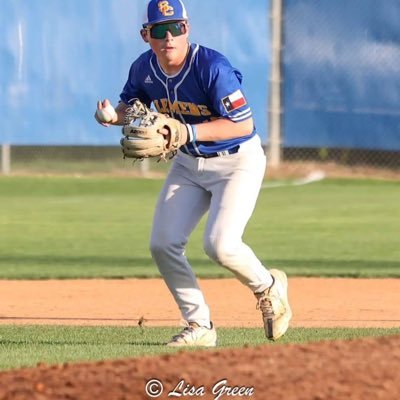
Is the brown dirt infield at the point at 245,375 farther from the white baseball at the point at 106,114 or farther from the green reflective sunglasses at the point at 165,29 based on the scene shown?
the green reflective sunglasses at the point at 165,29

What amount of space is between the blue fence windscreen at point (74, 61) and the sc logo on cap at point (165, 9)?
11.5 meters

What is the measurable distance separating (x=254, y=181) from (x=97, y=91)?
38.4 ft

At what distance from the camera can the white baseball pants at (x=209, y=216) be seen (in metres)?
6.11

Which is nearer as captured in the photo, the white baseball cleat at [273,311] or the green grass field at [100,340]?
the green grass field at [100,340]

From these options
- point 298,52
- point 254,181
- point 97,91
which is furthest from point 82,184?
point 254,181

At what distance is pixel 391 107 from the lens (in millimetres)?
17578

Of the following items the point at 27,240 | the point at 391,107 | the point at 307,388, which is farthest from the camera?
the point at 391,107

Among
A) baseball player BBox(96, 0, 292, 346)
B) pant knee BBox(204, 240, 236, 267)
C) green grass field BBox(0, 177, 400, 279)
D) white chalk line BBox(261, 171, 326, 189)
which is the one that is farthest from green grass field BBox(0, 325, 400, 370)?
white chalk line BBox(261, 171, 326, 189)

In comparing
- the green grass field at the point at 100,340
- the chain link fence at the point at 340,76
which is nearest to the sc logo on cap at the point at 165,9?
the green grass field at the point at 100,340

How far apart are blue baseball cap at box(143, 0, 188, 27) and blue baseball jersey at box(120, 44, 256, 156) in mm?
189

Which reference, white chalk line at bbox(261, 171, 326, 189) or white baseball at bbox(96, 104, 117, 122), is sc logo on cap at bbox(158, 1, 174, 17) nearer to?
white baseball at bbox(96, 104, 117, 122)

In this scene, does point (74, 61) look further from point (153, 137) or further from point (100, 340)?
point (153, 137)

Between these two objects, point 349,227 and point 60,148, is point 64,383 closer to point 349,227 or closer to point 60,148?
point 349,227

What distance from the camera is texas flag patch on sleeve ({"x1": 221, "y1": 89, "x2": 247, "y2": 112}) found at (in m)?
5.98
